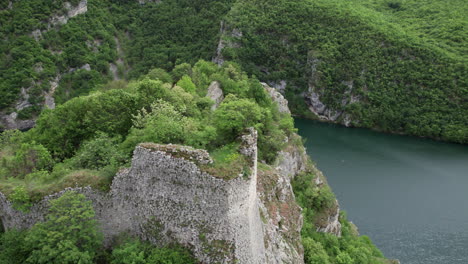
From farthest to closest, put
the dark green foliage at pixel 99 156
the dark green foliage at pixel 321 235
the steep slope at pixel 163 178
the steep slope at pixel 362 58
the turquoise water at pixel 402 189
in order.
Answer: the steep slope at pixel 362 58, the turquoise water at pixel 402 189, the dark green foliage at pixel 321 235, the dark green foliage at pixel 99 156, the steep slope at pixel 163 178

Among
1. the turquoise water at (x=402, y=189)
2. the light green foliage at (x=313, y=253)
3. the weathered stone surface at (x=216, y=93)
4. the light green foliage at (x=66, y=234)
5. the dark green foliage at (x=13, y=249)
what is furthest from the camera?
the turquoise water at (x=402, y=189)

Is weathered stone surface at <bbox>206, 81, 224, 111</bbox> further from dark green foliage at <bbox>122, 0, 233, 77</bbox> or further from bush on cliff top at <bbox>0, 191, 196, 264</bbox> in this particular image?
dark green foliage at <bbox>122, 0, 233, 77</bbox>

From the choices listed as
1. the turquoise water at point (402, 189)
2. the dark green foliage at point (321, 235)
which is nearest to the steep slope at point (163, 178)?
the dark green foliage at point (321, 235)

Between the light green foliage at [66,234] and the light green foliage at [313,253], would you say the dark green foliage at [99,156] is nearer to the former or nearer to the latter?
the light green foliage at [66,234]

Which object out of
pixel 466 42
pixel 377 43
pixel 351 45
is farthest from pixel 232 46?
pixel 466 42

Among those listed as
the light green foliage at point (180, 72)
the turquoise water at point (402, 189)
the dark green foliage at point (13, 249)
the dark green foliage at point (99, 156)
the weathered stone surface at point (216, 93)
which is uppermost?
the dark green foliage at point (99, 156)

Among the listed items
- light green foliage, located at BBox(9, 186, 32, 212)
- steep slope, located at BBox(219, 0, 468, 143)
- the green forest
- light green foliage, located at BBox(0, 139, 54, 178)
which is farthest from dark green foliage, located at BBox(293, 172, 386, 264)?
steep slope, located at BBox(219, 0, 468, 143)

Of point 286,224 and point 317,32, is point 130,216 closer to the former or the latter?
point 286,224
